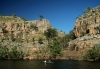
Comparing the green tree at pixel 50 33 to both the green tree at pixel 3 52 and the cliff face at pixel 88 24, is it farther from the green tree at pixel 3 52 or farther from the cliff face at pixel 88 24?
the green tree at pixel 3 52

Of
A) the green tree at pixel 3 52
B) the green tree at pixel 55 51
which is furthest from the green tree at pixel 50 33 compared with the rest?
the green tree at pixel 3 52

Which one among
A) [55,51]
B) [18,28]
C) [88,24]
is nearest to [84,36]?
[88,24]

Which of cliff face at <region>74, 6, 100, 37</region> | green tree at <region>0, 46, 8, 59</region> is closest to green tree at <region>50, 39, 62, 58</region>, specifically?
cliff face at <region>74, 6, 100, 37</region>

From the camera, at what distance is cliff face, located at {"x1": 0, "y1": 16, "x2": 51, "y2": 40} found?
143875 mm

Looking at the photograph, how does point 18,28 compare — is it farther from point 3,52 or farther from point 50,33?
point 3,52

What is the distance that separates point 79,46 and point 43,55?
24.7 metres

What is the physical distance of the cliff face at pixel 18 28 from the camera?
143875 millimetres

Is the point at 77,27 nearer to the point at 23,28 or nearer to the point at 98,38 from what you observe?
the point at 98,38

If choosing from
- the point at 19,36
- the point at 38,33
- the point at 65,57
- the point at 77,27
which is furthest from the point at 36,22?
the point at 65,57

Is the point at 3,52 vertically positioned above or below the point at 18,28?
below

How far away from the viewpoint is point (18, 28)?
149 m

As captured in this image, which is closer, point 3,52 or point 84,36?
point 3,52

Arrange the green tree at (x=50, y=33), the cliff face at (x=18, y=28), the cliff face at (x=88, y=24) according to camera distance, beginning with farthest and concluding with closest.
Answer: the cliff face at (x=18, y=28)
the green tree at (x=50, y=33)
the cliff face at (x=88, y=24)

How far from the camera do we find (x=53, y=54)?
354 feet
